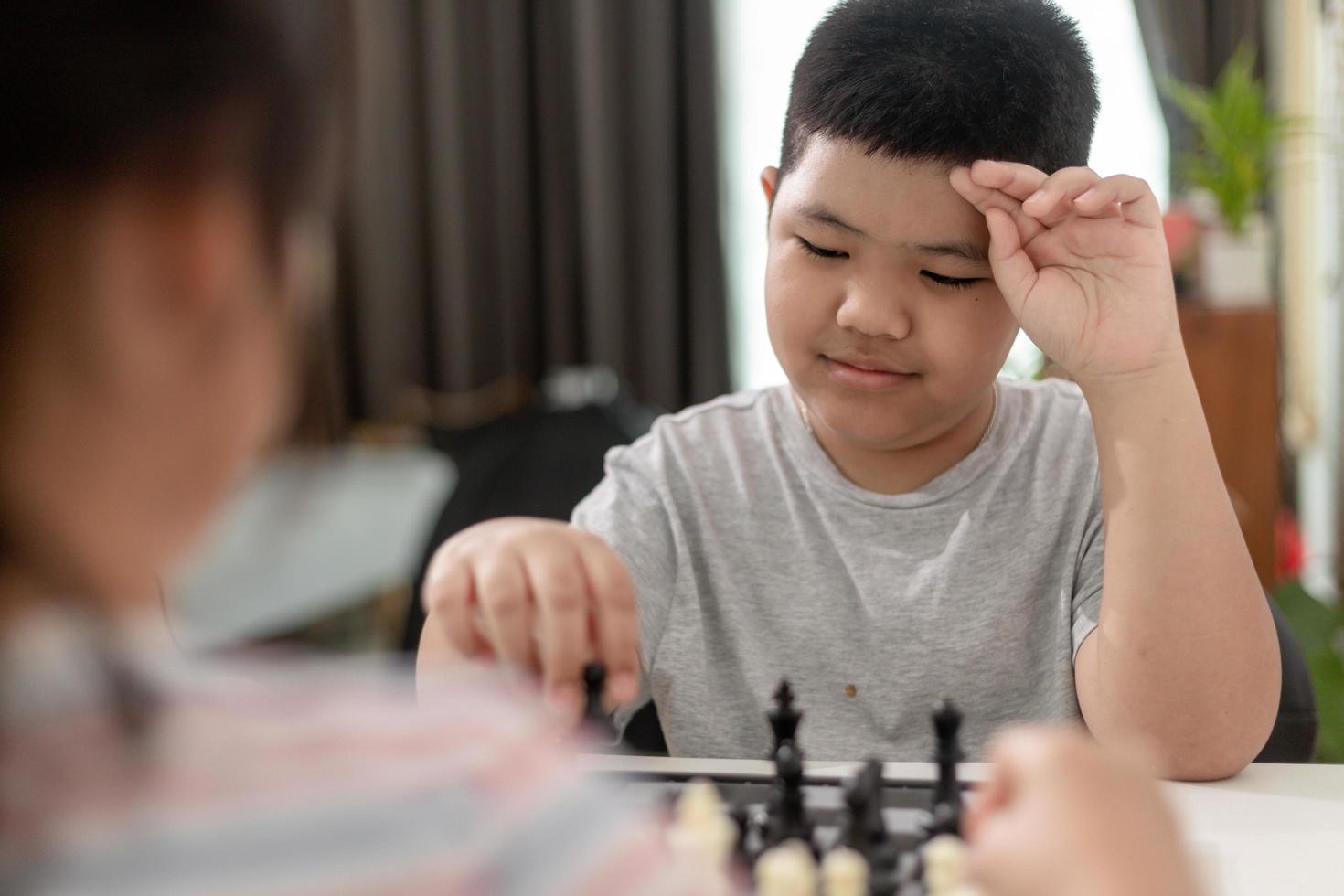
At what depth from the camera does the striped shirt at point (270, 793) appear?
13.1 inches

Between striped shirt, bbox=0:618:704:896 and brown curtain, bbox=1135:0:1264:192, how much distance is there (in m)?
3.37

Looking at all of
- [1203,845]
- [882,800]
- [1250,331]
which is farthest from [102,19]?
[1250,331]

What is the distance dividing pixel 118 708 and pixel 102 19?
0.63ft

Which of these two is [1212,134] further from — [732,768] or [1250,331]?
[732,768]

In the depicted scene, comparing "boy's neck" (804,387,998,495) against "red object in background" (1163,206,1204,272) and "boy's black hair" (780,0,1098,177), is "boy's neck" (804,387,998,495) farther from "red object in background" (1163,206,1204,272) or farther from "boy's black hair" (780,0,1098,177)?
"red object in background" (1163,206,1204,272)

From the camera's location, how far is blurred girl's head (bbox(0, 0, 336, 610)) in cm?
32

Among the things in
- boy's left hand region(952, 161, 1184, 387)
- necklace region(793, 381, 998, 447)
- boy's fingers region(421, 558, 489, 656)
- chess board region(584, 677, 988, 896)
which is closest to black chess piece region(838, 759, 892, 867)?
chess board region(584, 677, 988, 896)

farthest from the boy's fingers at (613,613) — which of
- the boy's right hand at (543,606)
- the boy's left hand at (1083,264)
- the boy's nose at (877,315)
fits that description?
the boy's left hand at (1083,264)

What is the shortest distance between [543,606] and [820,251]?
492 millimetres

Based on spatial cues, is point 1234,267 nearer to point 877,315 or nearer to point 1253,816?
point 877,315

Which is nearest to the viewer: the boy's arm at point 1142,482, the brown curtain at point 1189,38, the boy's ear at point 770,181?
the boy's arm at point 1142,482

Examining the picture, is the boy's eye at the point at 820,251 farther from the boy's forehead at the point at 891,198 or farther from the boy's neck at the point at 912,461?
the boy's neck at the point at 912,461

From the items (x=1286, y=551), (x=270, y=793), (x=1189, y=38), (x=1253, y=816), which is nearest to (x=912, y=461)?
(x=1253, y=816)

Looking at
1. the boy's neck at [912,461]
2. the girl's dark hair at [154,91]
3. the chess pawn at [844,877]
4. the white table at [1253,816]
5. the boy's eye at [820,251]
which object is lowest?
Answer: the white table at [1253,816]
